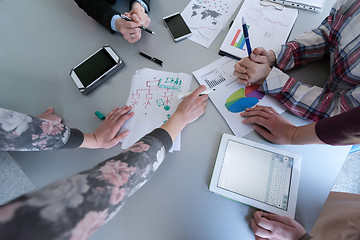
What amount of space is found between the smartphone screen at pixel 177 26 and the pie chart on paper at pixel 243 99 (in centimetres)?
31

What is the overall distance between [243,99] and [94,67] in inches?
21.2

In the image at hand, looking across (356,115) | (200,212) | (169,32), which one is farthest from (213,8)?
(200,212)

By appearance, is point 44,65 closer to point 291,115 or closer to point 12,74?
point 12,74

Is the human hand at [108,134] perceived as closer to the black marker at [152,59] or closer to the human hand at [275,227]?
the black marker at [152,59]

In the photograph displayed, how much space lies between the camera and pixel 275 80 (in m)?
0.70

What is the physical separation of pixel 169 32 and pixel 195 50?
5.2 inches

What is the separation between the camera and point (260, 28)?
2.69ft

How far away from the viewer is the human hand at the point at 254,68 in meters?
0.72

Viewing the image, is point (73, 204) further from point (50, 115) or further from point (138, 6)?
point (138, 6)

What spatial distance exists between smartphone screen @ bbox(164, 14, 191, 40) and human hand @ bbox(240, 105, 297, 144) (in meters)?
0.38

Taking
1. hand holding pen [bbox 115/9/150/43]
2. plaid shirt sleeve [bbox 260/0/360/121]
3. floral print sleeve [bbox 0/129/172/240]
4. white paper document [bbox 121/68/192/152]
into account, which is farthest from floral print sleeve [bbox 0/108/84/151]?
plaid shirt sleeve [bbox 260/0/360/121]

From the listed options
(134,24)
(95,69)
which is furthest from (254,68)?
(95,69)

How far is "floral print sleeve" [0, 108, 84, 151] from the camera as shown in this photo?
0.58 meters

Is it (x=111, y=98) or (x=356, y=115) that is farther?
(x=111, y=98)
